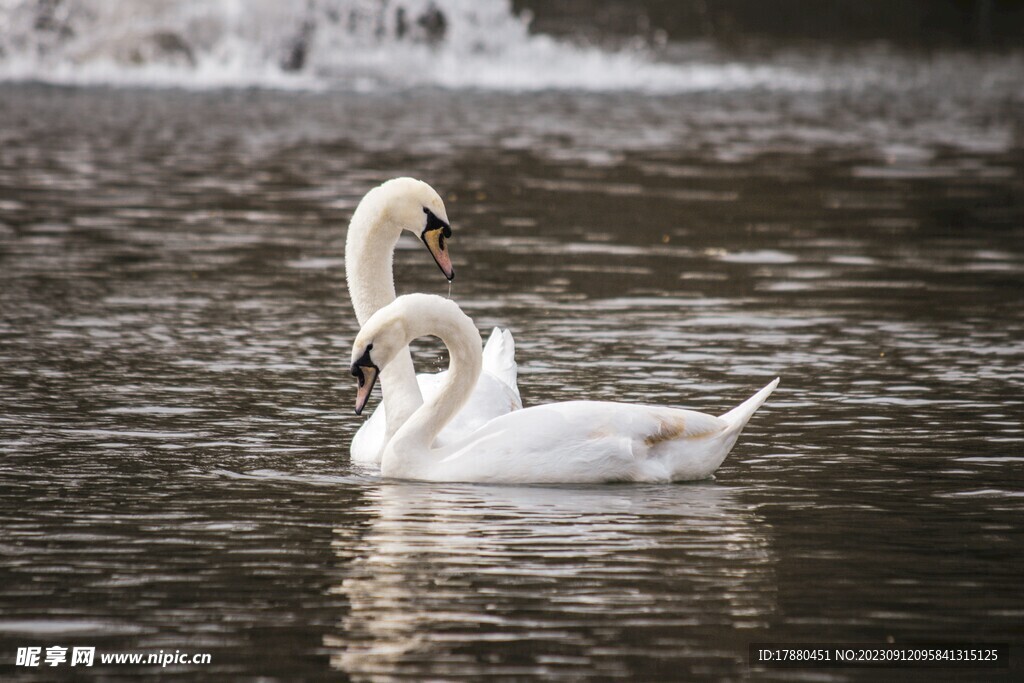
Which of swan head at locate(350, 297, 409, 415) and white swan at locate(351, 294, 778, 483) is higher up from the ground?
swan head at locate(350, 297, 409, 415)

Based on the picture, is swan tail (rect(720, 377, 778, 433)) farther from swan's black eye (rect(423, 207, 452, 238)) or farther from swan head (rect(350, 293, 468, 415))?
swan's black eye (rect(423, 207, 452, 238))

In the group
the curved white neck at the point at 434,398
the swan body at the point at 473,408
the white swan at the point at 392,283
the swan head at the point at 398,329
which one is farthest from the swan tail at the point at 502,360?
the swan head at the point at 398,329

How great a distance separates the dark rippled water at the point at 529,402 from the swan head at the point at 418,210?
4.56 ft

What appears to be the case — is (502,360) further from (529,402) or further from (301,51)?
(301,51)

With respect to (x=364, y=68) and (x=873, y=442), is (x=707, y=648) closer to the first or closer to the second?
(x=873, y=442)

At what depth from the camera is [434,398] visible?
1038cm

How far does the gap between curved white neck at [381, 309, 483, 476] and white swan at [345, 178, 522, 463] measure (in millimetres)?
372

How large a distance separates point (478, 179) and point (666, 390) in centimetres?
1646

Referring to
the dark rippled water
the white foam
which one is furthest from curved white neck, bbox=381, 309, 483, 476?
the white foam

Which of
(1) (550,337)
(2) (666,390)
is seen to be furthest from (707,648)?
(1) (550,337)

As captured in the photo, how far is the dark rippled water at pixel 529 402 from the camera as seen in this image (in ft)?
25.2

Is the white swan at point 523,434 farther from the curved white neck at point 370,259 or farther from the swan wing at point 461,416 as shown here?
the curved white neck at point 370,259

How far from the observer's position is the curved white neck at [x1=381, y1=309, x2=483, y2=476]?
1031 centimetres

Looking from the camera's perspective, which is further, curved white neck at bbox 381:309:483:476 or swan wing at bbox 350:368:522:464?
swan wing at bbox 350:368:522:464
